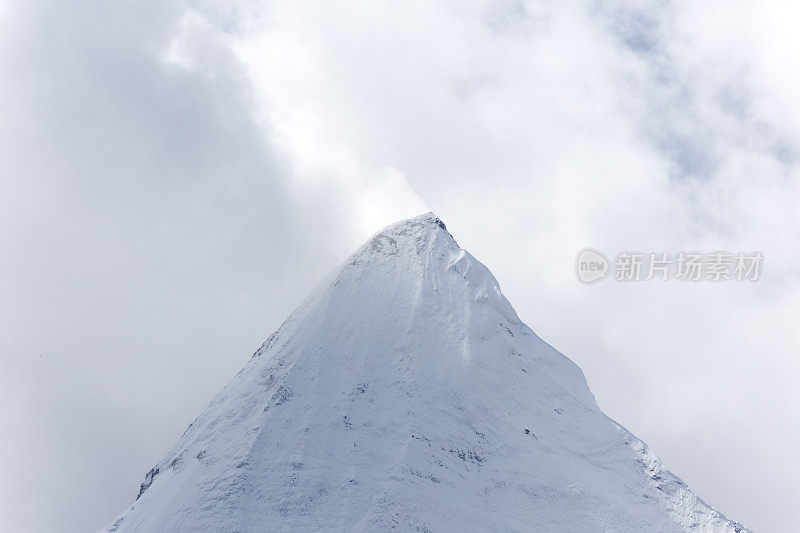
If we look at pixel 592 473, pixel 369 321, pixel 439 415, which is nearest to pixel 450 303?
pixel 369 321

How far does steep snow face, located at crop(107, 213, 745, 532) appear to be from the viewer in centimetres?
12300

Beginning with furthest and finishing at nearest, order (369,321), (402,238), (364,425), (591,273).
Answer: (402,238)
(369,321)
(364,425)
(591,273)

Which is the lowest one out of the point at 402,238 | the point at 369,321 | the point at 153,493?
the point at 153,493

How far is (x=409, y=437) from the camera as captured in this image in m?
134

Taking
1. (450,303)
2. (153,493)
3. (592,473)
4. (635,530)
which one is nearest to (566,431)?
(592,473)

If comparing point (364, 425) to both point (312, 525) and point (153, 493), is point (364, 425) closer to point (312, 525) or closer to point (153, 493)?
point (312, 525)

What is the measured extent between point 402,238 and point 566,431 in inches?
2515

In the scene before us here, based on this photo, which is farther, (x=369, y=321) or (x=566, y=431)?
(x=369, y=321)

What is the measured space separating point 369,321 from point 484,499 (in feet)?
156

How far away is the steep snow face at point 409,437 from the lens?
404 feet

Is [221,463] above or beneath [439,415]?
beneath

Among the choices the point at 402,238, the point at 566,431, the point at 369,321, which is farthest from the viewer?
the point at 402,238

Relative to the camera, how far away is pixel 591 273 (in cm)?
10400

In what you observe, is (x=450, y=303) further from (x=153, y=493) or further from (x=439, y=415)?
(x=153, y=493)
